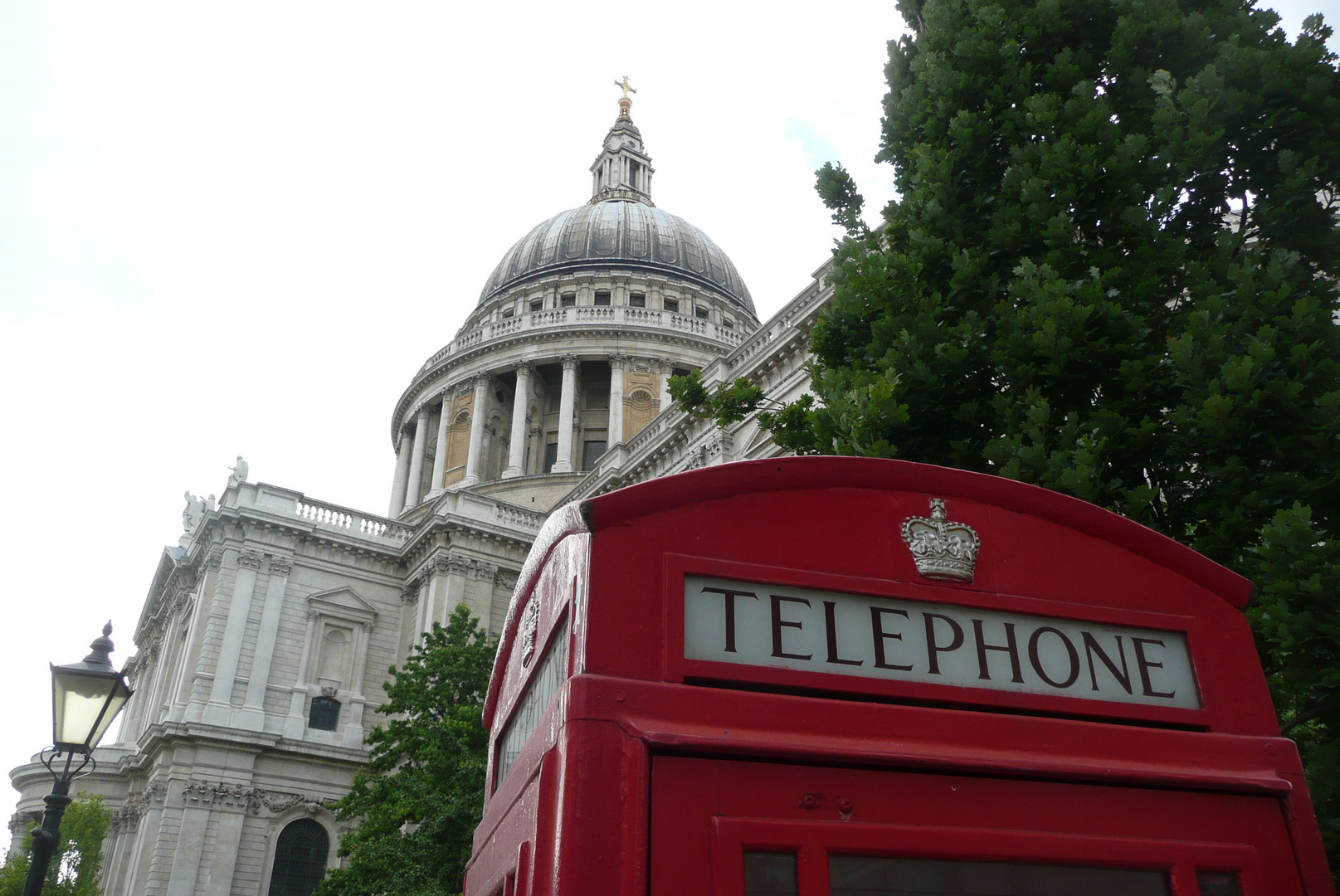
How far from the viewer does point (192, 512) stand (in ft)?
144

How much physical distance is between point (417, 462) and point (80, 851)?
23.5 m

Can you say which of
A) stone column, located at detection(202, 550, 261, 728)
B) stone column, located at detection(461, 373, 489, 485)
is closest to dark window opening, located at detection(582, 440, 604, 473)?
stone column, located at detection(461, 373, 489, 485)

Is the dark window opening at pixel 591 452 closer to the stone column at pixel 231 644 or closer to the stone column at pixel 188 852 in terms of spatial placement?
the stone column at pixel 231 644

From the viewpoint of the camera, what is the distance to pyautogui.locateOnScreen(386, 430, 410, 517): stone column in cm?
5438

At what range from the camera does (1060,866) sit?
7.52 ft

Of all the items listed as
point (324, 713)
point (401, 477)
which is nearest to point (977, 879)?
point (324, 713)

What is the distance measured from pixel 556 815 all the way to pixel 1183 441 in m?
4.91

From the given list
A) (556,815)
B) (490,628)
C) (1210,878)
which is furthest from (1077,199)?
(490,628)

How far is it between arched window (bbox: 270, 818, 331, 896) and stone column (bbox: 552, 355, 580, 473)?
19.1m

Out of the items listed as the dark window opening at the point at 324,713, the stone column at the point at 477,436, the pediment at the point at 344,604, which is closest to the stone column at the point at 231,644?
the pediment at the point at 344,604

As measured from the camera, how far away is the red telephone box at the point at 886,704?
7.13 ft

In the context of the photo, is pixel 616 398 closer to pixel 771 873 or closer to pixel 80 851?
pixel 80 851

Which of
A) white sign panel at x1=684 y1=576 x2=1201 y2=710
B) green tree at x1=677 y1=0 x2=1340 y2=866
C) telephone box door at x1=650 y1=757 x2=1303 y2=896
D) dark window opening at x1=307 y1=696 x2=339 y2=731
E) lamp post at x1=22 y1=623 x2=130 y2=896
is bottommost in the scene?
telephone box door at x1=650 y1=757 x2=1303 y2=896

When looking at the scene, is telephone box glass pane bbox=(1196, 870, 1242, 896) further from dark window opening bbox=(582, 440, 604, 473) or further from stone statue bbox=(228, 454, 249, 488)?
dark window opening bbox=(582, 440, 604, 473)
